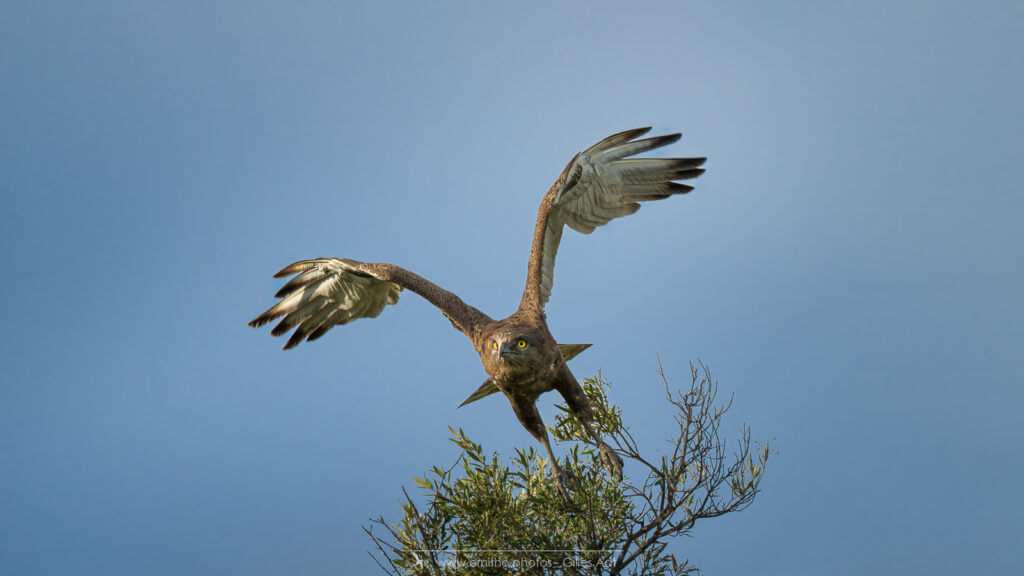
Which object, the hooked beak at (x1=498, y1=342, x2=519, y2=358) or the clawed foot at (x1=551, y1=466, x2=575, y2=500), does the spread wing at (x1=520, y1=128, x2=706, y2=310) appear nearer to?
the hooked beak at (x1=498, y1=342, x2=519, y2=358)

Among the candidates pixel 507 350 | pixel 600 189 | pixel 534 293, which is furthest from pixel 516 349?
pixel 600 189

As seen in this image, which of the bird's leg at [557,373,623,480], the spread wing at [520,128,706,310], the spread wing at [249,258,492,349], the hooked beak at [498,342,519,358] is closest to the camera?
the hooked beak at [498,342,519,358]

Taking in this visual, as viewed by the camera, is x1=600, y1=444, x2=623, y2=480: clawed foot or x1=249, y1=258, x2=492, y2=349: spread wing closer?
x1=600, y1=444, x2=623, y2=480: clawed foot

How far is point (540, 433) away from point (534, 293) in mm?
1229

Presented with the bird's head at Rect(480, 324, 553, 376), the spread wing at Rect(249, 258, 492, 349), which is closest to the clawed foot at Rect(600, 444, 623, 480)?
the bird's head at Rect(480, 324, 553, 376)

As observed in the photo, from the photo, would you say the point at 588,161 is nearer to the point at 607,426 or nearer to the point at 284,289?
the point at 607,426

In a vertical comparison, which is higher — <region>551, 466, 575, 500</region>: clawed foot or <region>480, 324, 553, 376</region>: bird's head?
<region>480, 324, 553, 376</region>: bird's head

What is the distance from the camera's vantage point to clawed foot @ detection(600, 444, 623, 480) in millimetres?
6384

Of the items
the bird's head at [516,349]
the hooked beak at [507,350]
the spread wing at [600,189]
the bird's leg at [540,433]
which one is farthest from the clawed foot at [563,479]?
the spread wing at [600,189]

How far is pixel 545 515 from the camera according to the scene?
6.10 metres

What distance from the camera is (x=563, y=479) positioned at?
630 centimetres

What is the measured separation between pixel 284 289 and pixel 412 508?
10.0 feet

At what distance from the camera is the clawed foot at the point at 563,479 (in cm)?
622

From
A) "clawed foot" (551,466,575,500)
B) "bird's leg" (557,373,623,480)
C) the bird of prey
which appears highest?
the bird of prey
